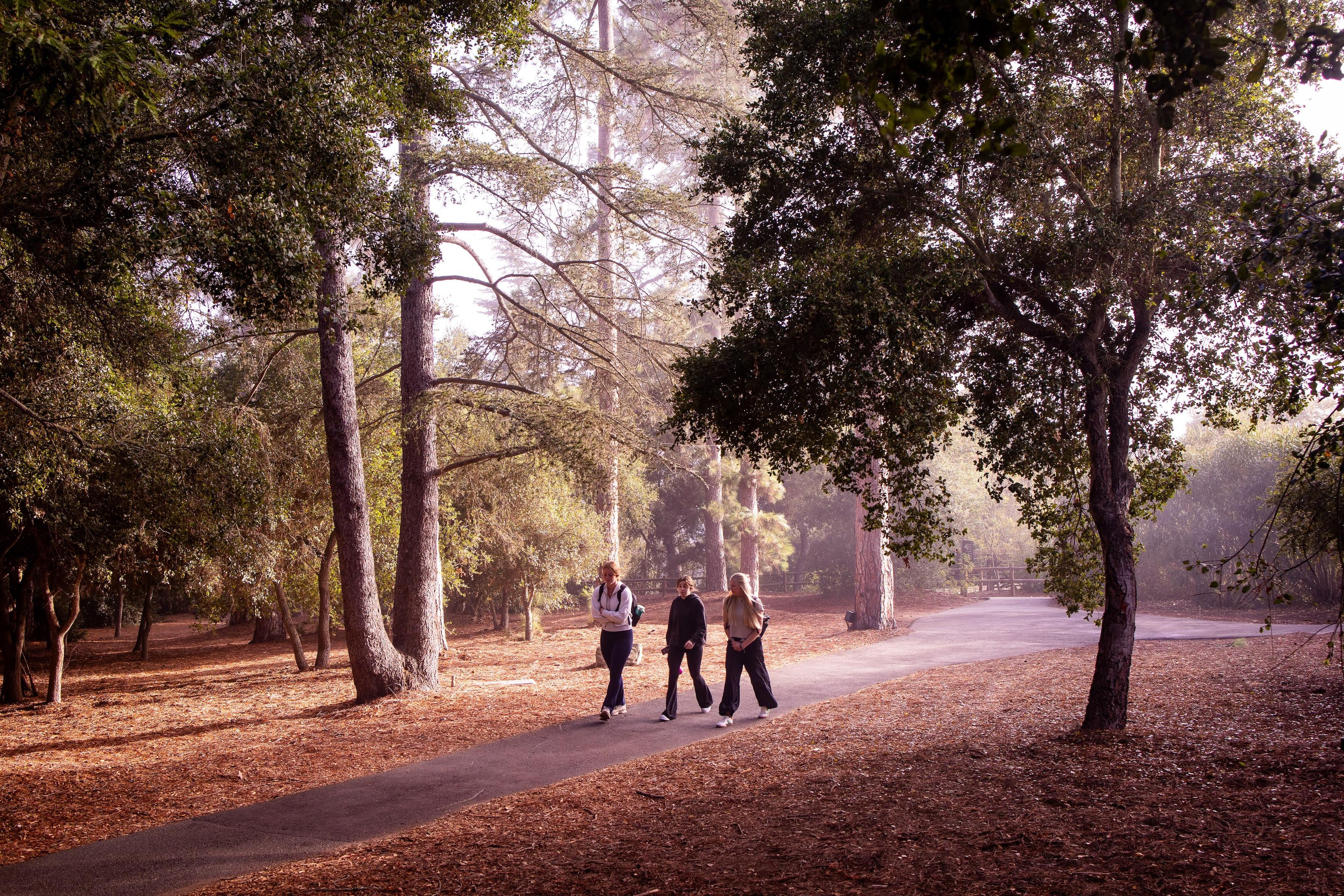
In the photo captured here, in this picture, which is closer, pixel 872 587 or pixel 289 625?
pixel 289 625

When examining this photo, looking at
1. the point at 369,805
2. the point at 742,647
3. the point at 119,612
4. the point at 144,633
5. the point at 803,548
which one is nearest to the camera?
the point at 369,805

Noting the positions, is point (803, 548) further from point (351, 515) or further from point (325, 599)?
point (351, 515)

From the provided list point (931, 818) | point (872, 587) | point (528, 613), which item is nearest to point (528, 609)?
point (528, 613)

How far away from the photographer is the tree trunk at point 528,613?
21.7 metres

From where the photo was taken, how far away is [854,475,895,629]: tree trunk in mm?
20922

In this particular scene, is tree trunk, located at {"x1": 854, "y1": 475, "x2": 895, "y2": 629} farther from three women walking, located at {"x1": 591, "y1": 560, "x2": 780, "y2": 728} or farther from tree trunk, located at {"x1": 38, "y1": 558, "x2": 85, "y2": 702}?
tree trunk, located at {"x1": 38, "y1": 558, "x2": 85, "y2": 702}

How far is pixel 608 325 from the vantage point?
45.8 feet

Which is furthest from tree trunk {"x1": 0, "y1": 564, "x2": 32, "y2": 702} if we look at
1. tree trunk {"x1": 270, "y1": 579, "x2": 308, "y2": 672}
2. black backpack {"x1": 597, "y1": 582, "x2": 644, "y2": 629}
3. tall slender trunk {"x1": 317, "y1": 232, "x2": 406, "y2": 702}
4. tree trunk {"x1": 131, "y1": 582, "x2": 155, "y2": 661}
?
black backpack {"x1": 597, "y1": 582, "x2": 644, "y2": 629}

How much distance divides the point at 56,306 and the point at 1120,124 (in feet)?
31.2

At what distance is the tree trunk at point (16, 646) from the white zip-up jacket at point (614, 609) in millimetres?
10390

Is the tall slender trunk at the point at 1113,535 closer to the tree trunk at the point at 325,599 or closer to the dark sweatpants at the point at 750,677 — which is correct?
the dark sweatpants at the point at 750,677

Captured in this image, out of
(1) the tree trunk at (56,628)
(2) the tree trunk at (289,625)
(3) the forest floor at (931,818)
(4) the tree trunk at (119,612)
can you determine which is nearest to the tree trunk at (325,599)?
(2) the tree trunk at (289,625)

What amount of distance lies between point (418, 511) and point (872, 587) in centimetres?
1207

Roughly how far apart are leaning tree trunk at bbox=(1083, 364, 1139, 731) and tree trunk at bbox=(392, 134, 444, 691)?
29.7 ft
